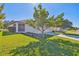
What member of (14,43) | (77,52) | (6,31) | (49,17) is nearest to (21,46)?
(14,43)

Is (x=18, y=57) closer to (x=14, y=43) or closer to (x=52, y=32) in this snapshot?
(x=14, y=43)

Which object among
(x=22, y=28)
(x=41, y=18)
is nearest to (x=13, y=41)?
(x=22, y=28)

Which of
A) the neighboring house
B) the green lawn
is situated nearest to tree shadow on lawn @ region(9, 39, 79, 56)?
the green lawn

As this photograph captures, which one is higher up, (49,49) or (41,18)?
(41,18)

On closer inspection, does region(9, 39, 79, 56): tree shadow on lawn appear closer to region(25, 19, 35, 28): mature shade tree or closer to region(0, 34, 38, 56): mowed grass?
region(0, 34, 38, 56): mowed grass

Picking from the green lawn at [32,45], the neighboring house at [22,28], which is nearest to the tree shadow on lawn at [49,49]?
the green lawn at [32,45]

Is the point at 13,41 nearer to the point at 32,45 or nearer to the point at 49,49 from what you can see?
the point at 32,45
